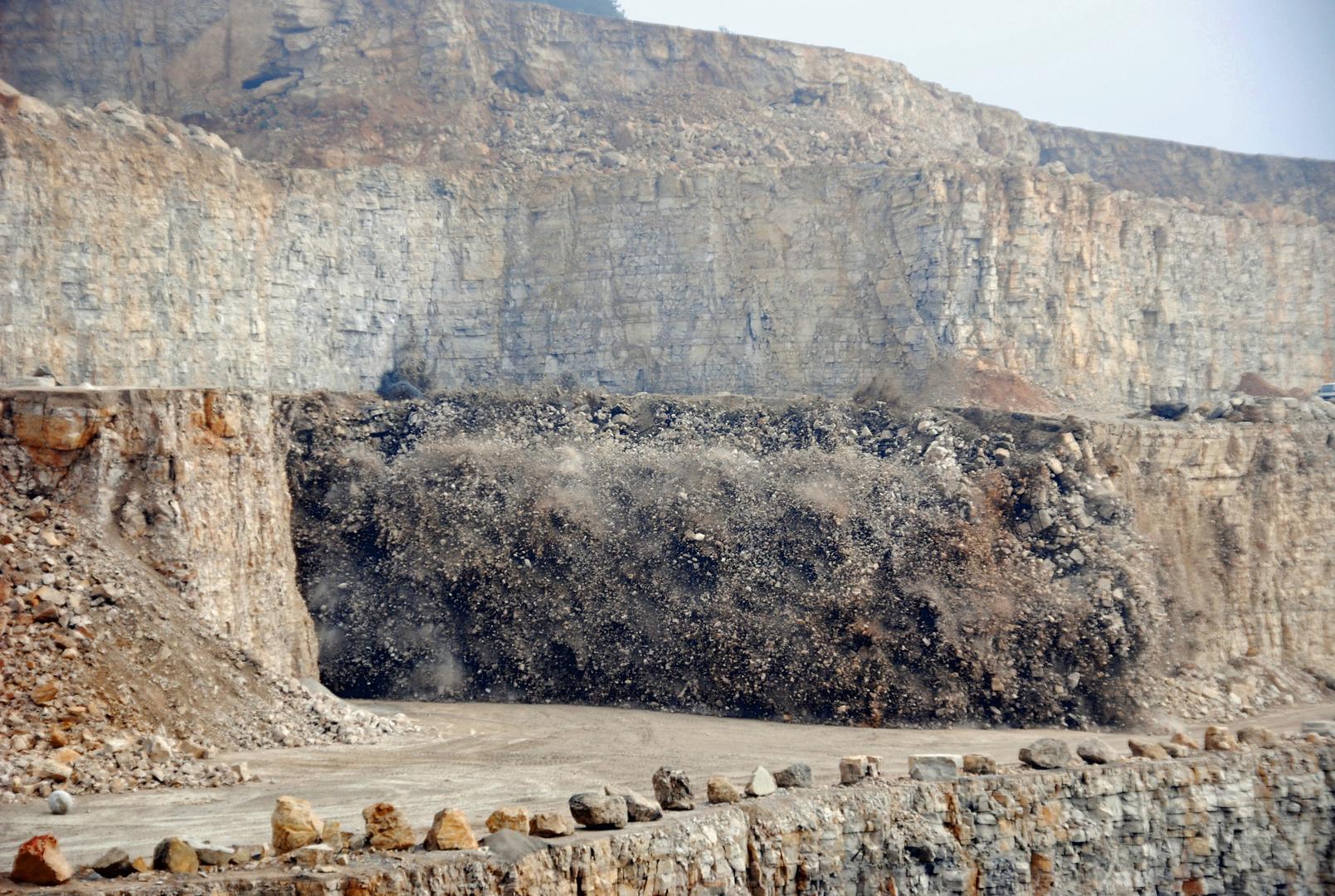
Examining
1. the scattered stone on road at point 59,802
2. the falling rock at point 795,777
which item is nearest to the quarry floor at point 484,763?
the scattered stone on road at point 59,802

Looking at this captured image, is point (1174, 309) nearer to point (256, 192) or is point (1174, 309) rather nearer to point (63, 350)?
point (256, 192)

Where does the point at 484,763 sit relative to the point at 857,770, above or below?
below

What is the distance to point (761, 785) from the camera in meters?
12.9

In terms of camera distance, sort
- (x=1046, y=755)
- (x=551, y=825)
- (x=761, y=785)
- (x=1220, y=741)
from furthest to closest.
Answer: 1. (x=1220, y=741)
2. (x=1046, y=755)
3. (x=761, y=785)
4. (x=551, y=825)

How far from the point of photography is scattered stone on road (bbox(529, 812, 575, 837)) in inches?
408

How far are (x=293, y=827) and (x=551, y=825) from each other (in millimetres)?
2079

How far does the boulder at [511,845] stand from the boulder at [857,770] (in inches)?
198

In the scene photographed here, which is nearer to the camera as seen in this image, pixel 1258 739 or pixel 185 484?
Answer: pixel 185 484

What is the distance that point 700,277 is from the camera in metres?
32.5

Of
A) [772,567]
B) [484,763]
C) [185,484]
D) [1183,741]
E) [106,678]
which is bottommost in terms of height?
[484,763]

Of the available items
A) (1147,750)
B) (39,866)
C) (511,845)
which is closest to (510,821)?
(511,845)

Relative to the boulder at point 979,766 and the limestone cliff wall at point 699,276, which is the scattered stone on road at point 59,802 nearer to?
the boulder at point 979,766

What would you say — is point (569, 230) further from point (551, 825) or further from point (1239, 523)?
point (551, 825)

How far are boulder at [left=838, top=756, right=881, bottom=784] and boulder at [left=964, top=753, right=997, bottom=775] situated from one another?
1301mm
